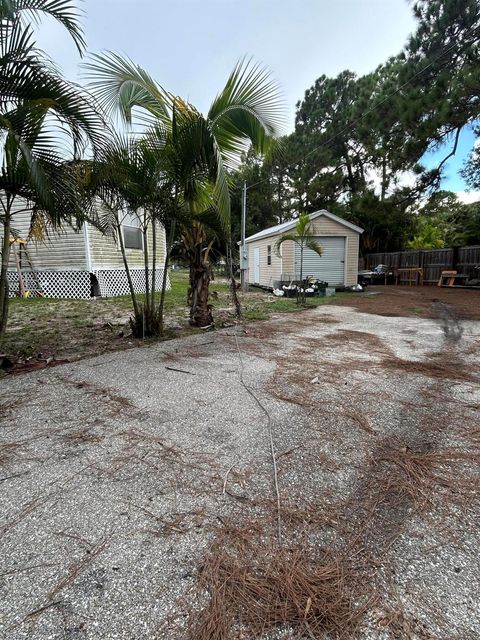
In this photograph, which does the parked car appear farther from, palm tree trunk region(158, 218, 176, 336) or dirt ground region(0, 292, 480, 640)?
dirt ground region(0, 292, 480, 640)

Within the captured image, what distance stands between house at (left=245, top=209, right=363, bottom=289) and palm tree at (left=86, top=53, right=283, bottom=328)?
857 cm

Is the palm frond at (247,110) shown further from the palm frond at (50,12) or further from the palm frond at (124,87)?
the palm frond at (50,12)

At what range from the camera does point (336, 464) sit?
1.88 meters

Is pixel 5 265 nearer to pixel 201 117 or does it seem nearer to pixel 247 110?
pixel 201 117

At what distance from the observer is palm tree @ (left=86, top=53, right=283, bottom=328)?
3846 mm

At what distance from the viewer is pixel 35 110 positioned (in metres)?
2.83

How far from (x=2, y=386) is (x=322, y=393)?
300cm

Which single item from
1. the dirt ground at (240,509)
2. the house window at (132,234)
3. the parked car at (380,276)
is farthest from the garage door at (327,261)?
the dirt ground at (240,509)

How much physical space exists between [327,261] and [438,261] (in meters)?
5.84

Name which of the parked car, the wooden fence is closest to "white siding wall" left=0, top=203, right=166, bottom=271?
the parked car

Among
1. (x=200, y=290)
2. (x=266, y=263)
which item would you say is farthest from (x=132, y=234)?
(x=200, y=290)

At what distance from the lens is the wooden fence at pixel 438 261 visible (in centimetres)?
1354

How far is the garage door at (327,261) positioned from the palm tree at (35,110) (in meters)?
10.7

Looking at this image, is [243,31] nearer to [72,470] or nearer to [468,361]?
[468,361]
